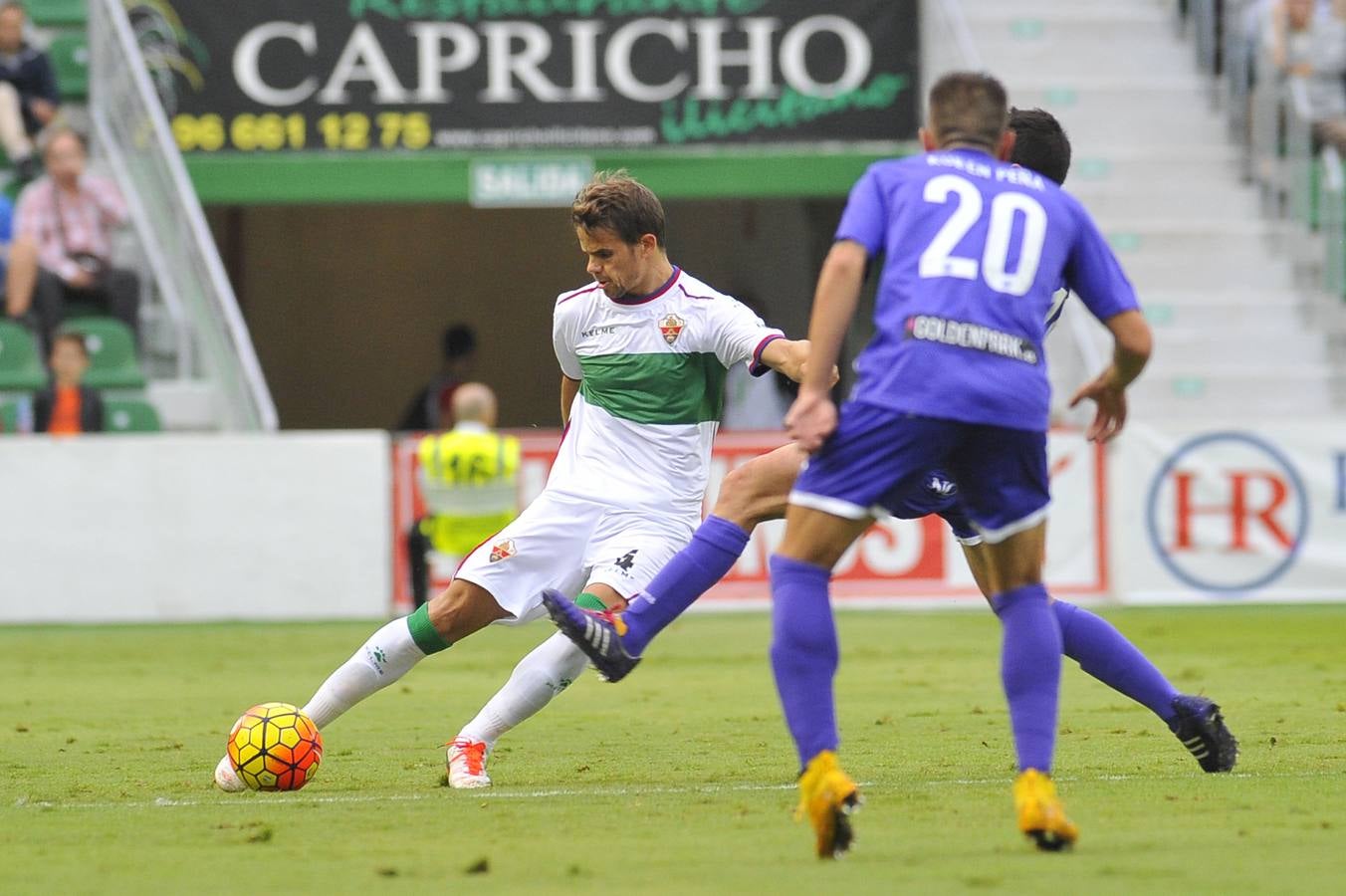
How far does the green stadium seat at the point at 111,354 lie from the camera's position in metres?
17.1

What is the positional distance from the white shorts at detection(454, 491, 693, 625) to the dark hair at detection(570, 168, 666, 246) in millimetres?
870

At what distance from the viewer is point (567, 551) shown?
276 inches

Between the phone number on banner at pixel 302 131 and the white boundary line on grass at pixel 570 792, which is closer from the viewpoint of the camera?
the white boundary line on grass at pixel 570 792

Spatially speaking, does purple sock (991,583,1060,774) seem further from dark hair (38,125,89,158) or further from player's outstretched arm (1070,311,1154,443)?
dark hair (38,125,89,158)

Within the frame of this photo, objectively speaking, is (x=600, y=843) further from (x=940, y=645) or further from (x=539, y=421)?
(x=539, y=421)

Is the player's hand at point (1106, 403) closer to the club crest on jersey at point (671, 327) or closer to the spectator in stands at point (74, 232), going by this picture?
the club crest on jersey at point (671, 327)

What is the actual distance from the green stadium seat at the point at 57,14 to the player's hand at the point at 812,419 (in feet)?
52.7

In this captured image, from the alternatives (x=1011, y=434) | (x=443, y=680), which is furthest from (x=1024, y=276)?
(x=443, y=680)

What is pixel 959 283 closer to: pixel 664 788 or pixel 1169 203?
pixel 664 788

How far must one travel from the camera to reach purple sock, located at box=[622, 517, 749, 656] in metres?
6.59

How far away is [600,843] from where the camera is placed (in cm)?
558

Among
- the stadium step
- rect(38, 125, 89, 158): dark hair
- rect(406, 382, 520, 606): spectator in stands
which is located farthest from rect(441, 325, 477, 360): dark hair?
the stadium step

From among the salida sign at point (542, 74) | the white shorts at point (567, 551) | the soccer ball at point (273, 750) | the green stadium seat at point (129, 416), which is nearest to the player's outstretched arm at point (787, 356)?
the white shorts at point (567, 551)

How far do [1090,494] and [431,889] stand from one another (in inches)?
465
